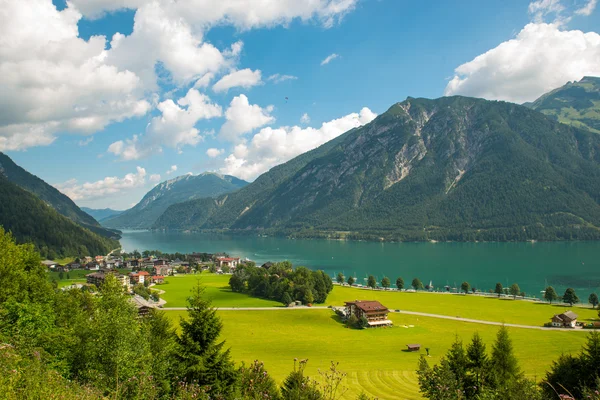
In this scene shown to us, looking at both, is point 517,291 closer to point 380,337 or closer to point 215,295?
point 380,337

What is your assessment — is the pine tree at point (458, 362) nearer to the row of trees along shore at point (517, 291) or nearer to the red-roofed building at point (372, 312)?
the red-roofed building at point (372, 312)

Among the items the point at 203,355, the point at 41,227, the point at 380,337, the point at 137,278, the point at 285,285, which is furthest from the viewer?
the point at 41,227

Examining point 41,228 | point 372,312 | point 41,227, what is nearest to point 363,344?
point 372,312

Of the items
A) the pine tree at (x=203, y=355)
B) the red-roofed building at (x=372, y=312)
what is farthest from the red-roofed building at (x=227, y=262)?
the pine tree at (x=203, y=355)

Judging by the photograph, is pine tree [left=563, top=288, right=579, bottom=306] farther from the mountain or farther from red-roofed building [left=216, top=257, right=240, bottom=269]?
the mountain

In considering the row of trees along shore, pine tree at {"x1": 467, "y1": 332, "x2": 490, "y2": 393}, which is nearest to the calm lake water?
the row of trees along shore

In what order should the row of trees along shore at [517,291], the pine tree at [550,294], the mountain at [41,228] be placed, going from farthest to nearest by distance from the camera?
the mountain at [41,228] → the pine tree at [550,294] → the row of trees along shore at [517,291]
